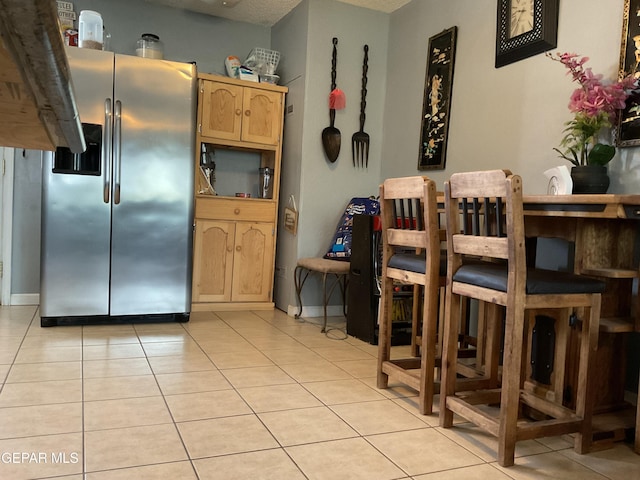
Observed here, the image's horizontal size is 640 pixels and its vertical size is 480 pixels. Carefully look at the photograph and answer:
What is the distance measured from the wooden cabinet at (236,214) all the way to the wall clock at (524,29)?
1.85 metres

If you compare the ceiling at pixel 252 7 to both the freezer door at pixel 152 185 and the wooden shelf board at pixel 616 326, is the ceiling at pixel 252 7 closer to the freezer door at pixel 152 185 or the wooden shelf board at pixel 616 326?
the freezer door at pixel 152 185

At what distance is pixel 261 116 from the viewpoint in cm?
418

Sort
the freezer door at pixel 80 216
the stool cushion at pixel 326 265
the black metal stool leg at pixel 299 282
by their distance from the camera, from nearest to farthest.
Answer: the freezer door at pixel 80 216 → the stool cushion at pixel 326 265 → the black metal stool leg at pixel 299 282

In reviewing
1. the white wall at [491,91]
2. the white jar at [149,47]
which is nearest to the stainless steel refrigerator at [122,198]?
the white jar at [149,47]

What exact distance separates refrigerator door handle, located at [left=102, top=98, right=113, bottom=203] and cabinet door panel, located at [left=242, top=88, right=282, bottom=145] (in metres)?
1.10

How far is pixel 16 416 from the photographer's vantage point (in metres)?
→ 1.90

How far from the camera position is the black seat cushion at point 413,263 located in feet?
7.23

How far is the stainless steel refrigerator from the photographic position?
3.28m

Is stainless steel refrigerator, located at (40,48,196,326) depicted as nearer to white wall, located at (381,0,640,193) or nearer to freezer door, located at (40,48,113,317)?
freezer door, located at (40,48,113,317)

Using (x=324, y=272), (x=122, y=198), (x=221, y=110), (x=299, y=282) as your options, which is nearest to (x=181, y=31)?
(x=221, y=110)

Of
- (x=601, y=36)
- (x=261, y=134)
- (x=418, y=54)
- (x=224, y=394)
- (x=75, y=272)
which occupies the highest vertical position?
(x=418, y=54)

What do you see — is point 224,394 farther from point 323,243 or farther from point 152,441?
point 323,243

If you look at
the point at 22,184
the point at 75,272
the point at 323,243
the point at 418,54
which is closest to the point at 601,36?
the point at 418,54

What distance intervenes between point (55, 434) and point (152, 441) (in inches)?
13.7
